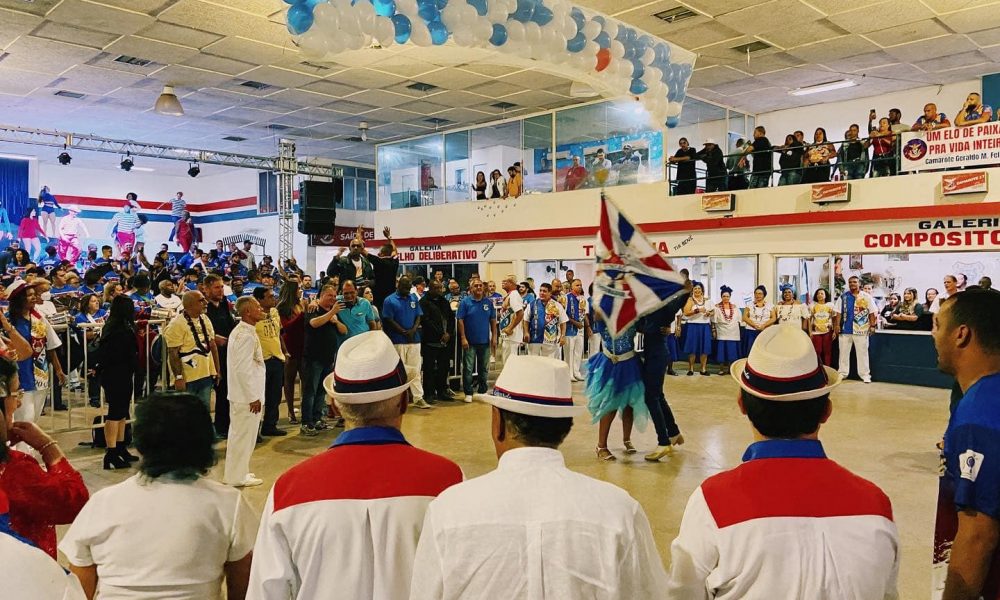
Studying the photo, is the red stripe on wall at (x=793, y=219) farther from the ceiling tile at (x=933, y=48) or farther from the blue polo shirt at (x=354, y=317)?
the blue polo shirt at (x=354, y=317)

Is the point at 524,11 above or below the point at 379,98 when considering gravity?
below

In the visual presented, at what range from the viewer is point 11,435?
2381mm

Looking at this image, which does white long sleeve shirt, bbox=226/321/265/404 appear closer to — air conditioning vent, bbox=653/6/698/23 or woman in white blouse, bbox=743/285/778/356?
air conditioning vent, bbox=653/6/698/23

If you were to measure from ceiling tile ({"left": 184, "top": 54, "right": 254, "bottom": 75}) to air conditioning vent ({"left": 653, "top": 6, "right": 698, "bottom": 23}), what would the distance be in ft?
21.1

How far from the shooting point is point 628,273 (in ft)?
11.4

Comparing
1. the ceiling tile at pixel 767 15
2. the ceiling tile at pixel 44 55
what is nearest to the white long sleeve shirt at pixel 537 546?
the ceiling tile at pixel 767 15

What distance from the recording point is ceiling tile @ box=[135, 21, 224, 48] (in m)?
9.68

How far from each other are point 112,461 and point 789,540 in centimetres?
594

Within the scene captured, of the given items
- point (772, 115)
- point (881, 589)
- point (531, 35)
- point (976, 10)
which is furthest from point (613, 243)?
point (772, 115)

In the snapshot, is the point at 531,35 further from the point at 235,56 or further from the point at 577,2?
the point at 235,56

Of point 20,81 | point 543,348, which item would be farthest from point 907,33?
point 20,81

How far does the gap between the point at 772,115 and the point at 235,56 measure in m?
11.2

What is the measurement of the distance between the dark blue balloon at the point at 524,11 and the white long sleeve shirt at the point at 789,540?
5320mm

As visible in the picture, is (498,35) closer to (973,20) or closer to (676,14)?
(676,14)
